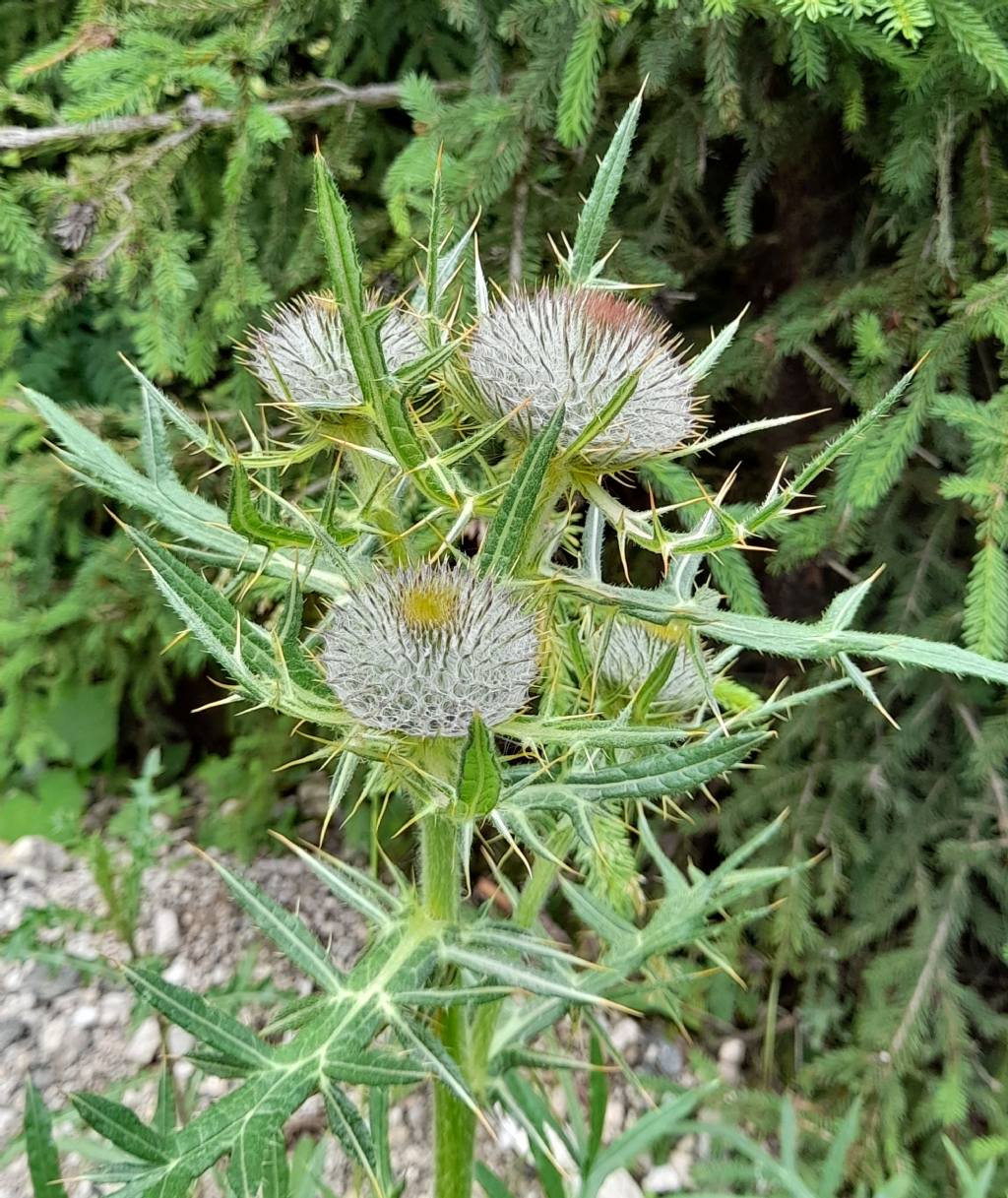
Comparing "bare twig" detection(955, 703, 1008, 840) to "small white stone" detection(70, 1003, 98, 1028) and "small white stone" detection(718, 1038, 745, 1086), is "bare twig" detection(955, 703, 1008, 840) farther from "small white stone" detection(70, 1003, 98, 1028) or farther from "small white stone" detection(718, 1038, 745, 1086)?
"small white stone" detection(70, 1003, 98, 1028)

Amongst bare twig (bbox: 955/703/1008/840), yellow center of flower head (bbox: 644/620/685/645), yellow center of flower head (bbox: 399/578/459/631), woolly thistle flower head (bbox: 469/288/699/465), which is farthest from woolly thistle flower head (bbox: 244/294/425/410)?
bare twig (bbox: 955/703/1008/840)

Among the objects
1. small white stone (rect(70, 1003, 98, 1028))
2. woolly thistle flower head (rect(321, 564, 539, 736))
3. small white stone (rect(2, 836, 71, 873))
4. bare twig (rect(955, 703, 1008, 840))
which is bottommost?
small white stone (rect(70, 1003, 98, 1028))

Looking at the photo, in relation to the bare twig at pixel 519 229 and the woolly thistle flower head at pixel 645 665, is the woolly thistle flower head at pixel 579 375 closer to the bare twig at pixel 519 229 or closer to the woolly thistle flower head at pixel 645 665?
the woolly thistle flower head at pixel 645 665

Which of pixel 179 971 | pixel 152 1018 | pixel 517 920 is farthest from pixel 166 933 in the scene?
pixel 517 920

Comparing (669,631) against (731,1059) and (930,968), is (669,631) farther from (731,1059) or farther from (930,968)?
(731,1059)

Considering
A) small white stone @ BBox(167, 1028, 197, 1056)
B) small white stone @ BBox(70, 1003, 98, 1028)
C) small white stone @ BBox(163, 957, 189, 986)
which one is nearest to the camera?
small white stone @ BBox(167, 1028, 197, 1056)

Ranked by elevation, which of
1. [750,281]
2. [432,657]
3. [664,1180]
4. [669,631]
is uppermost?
[750,281]

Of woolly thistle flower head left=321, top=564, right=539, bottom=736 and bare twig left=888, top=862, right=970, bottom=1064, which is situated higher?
woolly thistle flower head left=321, top=564, right=539, bottom=736
